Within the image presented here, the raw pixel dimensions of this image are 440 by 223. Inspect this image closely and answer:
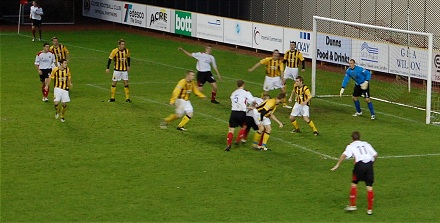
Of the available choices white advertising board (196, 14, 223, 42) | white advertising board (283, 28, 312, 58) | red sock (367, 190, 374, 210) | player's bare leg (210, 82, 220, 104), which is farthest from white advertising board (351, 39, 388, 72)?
red sock (367, 190, 374, 210)

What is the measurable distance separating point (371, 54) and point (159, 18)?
60.0 feet

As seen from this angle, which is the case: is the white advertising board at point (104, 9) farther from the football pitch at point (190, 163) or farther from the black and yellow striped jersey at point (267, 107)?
the black and yellow striped jersey at point (267, 107)

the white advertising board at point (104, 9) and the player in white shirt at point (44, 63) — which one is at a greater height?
the white advertising board at point (104, 9)

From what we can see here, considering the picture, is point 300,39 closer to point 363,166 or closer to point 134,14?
point 134,14

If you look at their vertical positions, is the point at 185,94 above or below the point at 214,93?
above

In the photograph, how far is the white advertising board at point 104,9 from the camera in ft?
189

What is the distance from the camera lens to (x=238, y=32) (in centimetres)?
4781

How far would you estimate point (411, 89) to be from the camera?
36.2m

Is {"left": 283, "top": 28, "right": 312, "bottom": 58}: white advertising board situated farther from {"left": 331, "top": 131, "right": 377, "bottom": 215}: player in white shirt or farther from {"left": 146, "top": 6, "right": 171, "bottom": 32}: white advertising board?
{"left": 331, "top": 131, "right": 377, "bottom": 215}: player in white shirt

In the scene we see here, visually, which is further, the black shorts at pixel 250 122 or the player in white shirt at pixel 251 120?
the black shorts at pixel 250 122

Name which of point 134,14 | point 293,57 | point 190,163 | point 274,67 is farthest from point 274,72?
point 134,14

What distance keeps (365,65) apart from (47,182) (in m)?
20.8

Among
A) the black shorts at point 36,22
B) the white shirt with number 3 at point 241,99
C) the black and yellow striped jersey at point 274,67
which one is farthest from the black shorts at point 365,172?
the black shorts at point 36,22

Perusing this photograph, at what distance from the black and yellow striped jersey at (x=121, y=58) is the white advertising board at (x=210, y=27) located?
17237mm
